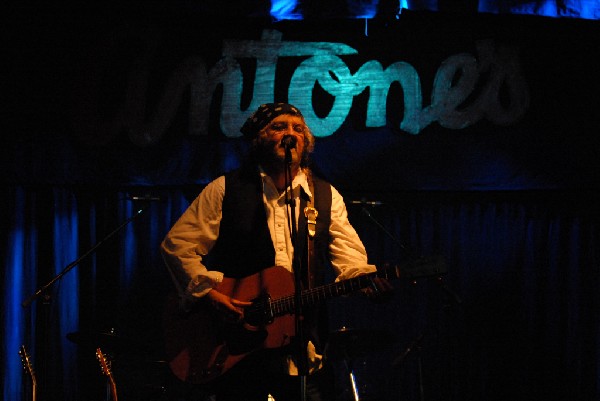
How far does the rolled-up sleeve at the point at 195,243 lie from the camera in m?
3.64

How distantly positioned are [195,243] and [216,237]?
14 cm

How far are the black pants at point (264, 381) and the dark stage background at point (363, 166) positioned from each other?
81.4 inches

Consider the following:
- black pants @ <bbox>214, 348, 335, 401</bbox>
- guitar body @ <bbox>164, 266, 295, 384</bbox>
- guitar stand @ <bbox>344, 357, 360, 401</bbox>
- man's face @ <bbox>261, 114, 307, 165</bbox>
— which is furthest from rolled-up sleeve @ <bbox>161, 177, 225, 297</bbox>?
guitar stand @ <bbox>344, 357, 360, 401</bbox>

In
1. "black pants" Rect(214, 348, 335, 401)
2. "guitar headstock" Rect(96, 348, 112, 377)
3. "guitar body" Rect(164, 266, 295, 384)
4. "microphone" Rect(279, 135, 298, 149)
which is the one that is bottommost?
"guitar headstock" Rect(96, 348, 112, 377)

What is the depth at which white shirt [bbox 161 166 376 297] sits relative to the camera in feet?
12.1

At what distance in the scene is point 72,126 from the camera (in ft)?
19.7

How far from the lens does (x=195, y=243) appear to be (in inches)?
150

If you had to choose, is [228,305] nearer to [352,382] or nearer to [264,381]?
[264,381]

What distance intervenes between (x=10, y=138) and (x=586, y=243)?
5101 mm

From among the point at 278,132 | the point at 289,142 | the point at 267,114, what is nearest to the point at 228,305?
the point at 289,142

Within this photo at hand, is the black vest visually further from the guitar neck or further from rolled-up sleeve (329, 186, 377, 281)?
the guitar neck

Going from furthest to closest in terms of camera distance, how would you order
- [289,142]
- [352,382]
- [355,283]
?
[352,382], [355,283], [289,142]

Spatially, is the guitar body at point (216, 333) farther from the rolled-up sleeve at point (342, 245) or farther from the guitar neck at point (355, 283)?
the rolled-up sleeve at point (342, 245)

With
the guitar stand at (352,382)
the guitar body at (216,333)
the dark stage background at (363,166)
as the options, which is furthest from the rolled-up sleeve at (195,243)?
the dark stage background at (363,166)
